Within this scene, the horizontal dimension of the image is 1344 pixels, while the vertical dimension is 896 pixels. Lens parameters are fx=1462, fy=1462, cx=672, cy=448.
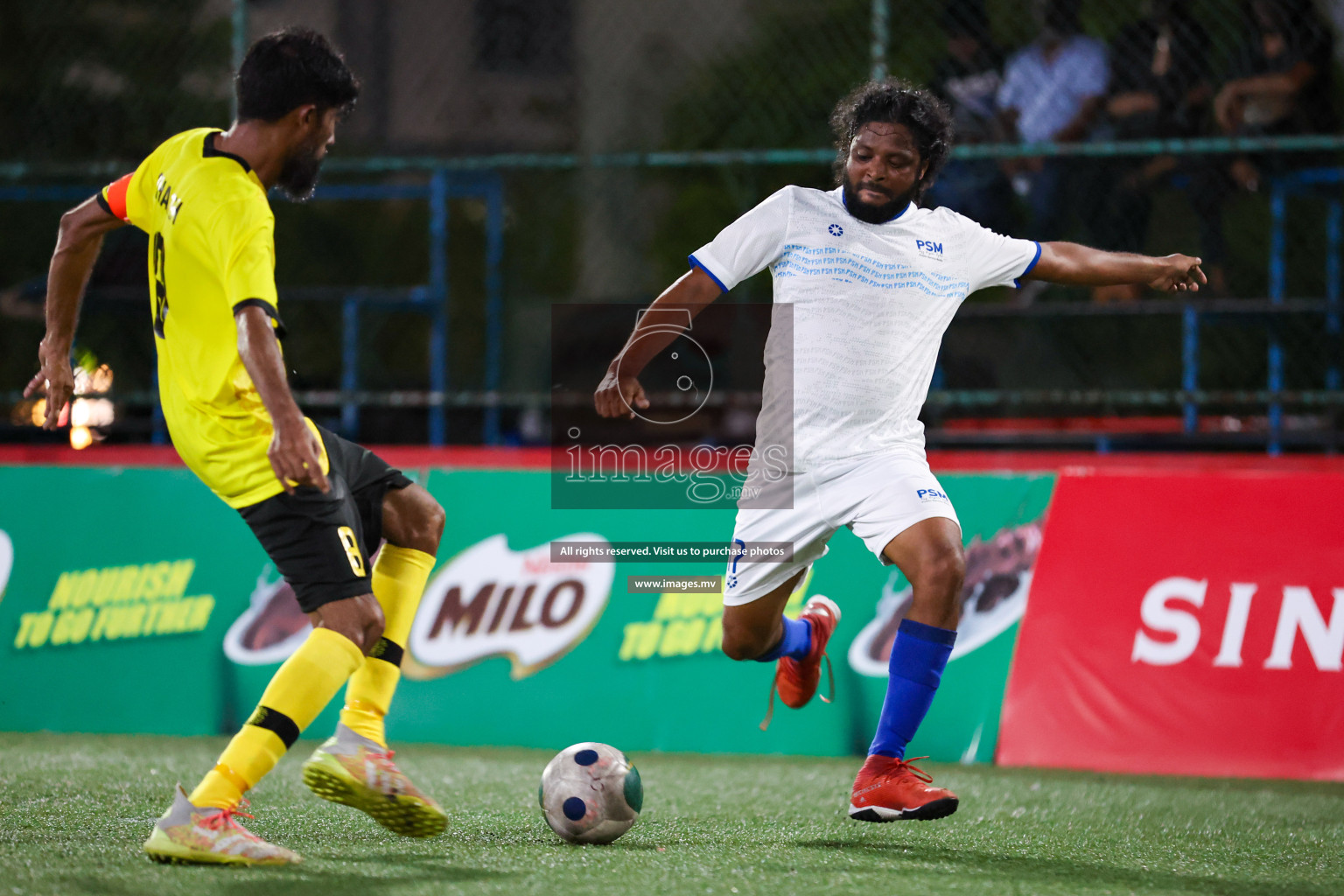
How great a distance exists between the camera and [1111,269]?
4.54 m

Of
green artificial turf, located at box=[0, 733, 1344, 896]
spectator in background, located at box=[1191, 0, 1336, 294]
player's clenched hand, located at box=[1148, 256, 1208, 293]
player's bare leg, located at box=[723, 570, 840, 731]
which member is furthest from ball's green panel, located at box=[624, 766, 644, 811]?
spectator in background, located at box=[1191, 0, 1336, 294]

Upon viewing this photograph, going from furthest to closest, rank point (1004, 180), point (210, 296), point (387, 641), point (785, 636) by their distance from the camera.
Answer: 1. point (1004, 180)
2. point (785, 636)
3. point (387, 641)
4. point (210, 296)

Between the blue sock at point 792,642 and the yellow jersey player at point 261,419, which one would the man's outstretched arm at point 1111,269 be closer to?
the blue sock at point 792,642

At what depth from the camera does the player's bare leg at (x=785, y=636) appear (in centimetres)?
461

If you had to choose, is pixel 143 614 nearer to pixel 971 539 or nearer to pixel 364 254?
pixel 971 539

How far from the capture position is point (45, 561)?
→ 6266mm

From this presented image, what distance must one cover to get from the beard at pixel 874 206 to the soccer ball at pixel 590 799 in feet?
5.82

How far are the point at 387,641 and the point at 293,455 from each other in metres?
0.83

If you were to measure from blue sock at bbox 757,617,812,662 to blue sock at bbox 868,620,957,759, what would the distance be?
0.65 meters

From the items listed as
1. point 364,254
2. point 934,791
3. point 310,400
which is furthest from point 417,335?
point 934,791

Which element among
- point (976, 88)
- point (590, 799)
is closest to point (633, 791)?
point (590, 799)

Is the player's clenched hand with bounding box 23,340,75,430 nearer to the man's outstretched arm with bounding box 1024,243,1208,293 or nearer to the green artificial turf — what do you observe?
the green artificial turf

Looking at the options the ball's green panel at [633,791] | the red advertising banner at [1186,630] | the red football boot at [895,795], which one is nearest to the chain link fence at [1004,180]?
the red advertising banner at [1186,630]

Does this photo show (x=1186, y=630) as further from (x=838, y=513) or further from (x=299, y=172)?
(x=299, y=172)
